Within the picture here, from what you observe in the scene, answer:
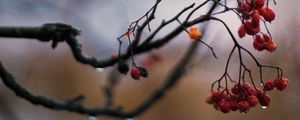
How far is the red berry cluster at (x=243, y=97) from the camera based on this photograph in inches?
36.6

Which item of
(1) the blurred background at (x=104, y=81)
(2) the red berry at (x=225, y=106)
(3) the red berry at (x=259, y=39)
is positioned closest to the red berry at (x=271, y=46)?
(3) the red berry at (x=259, y=39)

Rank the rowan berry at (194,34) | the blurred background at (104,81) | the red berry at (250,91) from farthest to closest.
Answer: the blurred background at (104,81), the red berry at (250,91), the rowan berry at (194,34)

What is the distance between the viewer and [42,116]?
3965 mm

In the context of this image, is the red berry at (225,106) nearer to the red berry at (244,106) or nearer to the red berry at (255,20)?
the red berry at (244,106)

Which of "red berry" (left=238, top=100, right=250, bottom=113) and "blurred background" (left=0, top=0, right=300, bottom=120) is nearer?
"red berry" (left=238, top=100, right=250, bottom=113)

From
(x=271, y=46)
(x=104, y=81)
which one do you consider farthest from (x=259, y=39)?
(x=104, y=81)

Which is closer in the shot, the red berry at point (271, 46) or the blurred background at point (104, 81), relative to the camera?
the red berry at point (271, 46)

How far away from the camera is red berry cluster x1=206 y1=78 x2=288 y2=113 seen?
0.93 metres

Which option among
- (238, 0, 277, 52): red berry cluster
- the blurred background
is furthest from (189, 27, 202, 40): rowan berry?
the blurred background

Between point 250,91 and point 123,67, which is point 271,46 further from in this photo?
point 123,67

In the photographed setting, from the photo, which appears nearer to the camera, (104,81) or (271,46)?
(271,46)


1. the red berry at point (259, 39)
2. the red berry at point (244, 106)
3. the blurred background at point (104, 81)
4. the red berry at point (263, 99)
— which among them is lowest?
the red berry at point (244, 106)

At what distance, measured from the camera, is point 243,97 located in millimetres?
946

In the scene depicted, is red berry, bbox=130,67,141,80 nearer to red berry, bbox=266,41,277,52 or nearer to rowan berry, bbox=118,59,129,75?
rowan berry, bbox=118,59,129,75
